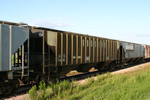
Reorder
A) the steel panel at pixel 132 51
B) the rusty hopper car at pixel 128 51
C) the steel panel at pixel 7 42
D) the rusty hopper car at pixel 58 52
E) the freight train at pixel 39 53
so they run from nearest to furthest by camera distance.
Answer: the steel panel at pixel 7 42
the freight train at pixel 39 53
the rusty hopper car at pixel 58 52
the rusty hopper car at pixel 128 51
the steel panel at pixel 132 51

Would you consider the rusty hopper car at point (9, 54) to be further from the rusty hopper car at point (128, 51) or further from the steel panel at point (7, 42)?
the rusty hopper car at point (128, 51)

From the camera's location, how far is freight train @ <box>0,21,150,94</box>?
793 cm

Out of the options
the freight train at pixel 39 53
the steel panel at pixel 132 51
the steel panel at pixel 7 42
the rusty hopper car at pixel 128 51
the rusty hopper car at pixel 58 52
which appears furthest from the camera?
the steel panel at pixel 132 51

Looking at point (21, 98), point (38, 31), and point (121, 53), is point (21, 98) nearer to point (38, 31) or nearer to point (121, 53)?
point (38, 31)

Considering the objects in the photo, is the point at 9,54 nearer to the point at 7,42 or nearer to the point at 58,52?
the point at 7,42

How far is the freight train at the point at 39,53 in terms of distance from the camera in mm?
7926

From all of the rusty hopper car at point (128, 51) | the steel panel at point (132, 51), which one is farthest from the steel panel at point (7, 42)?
the steel panel at point (132, 51)

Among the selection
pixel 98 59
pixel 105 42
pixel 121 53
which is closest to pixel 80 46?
pixel 98 59

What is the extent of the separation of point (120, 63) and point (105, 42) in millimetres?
6553

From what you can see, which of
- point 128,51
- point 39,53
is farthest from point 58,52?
point 128,51

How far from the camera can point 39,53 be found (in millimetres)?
10359

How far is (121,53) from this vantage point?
21953 millimetres

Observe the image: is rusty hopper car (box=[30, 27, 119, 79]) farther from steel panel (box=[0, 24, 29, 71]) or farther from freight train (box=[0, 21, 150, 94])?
steel panel (box=[0, 24, 29, 71])

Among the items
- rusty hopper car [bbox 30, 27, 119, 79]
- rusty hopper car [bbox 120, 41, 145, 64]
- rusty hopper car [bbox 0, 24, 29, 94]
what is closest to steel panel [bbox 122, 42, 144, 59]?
rusty hopper car [bbox 120, 41, 145, 64]
